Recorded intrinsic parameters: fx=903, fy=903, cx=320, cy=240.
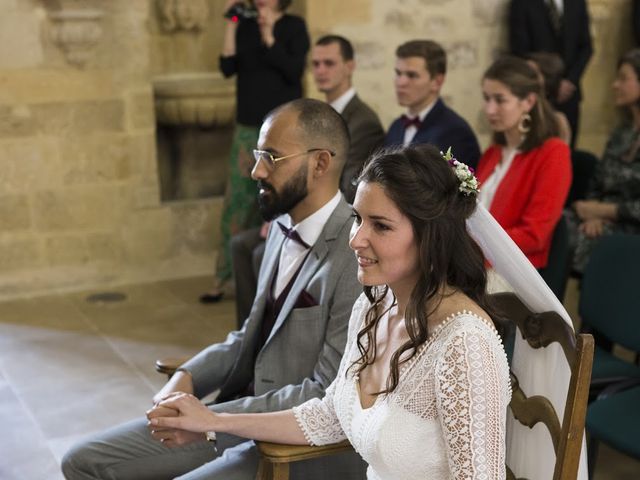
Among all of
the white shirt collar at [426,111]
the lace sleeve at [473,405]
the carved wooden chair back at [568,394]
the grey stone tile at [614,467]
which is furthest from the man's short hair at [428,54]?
the lace sleeve at [473,405]

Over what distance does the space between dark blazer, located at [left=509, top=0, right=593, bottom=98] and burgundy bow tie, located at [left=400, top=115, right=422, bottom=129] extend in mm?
1716

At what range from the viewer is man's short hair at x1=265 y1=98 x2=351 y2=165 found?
240cm

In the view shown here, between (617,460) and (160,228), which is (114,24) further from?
(617,460)

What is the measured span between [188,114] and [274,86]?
0.82 m

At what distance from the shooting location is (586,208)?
13.4ft

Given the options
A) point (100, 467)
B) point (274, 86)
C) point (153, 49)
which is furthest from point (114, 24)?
point (100, 467)

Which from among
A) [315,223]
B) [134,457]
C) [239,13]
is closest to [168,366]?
[134,457]

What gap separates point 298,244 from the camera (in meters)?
2.41

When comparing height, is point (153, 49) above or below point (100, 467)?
above

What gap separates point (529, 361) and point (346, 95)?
2.62 m

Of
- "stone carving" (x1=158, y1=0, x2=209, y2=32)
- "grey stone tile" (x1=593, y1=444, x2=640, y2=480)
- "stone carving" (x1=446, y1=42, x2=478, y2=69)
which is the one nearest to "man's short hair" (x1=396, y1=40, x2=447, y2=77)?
"stone carving" (x1=446, y1=42, x2=478, y2=69)

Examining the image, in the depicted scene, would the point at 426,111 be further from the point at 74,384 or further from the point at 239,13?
the point at 74,384

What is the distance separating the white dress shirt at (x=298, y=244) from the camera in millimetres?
2371

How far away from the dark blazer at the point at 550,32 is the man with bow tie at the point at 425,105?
1603mm
